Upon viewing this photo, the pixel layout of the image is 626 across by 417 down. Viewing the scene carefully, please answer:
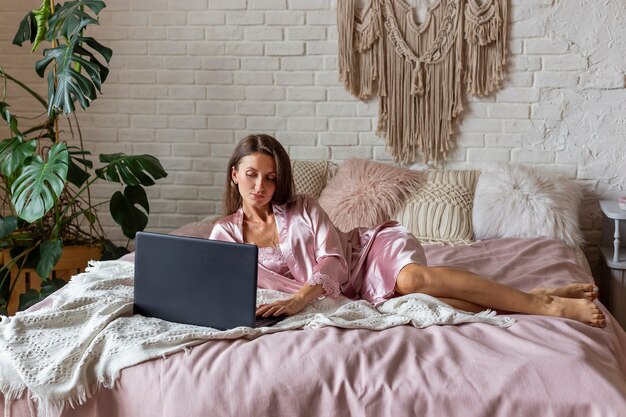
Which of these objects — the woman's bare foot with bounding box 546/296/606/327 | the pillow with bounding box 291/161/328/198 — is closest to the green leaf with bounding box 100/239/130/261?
the pillow with bounding box 291/161/328/198

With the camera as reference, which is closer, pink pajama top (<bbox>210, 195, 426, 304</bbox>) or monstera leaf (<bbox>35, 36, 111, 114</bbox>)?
pink pajama top (<bbox>210, 195, 426, 304</bbox>)

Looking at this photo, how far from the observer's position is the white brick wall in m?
4.11

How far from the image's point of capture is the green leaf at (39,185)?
3406 mm

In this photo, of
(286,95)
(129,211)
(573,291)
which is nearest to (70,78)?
(129,211)

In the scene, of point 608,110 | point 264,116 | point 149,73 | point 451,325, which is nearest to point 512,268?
point 451,325

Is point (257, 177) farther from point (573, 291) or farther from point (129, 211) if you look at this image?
point (129, 211)

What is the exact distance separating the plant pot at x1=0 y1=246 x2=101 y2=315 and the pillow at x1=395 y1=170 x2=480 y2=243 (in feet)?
4.77

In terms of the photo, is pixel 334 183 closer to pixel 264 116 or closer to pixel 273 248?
pixel 264 116

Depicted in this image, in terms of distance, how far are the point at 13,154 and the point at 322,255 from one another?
59.5 inches

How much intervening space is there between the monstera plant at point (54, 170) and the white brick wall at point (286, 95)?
0.50 metres

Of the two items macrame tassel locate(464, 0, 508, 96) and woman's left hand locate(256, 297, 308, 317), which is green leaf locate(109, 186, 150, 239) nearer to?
woman's left hand locate(256, 297, 308, 317)

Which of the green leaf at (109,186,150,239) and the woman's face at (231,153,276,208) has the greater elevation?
the woman's face at (231,153,276,208)

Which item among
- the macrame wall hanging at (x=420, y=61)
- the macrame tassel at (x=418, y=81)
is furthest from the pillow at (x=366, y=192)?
the macrame tassel at (x=418, y=81)

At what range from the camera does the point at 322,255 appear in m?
2.87
